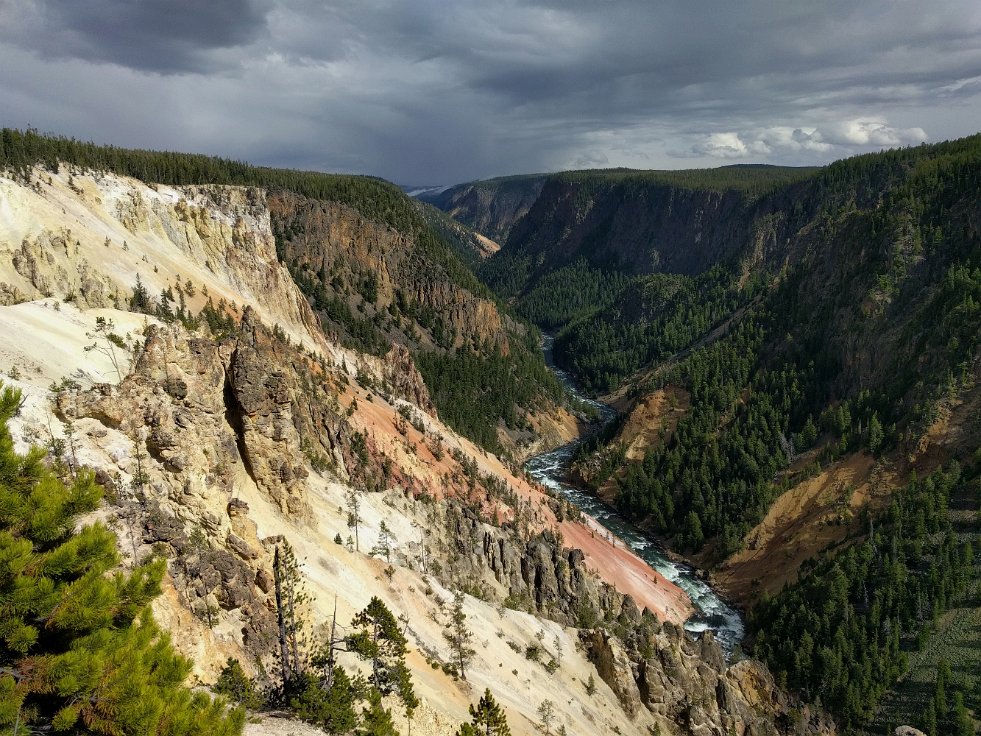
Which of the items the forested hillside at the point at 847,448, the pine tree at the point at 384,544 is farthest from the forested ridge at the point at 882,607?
the pine tree at the point at 384,544

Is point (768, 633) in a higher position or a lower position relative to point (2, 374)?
lower

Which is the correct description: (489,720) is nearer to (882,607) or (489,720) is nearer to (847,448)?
(882,607)

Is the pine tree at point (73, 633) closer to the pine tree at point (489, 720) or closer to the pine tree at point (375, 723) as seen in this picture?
the pine tree at point (375, 723)

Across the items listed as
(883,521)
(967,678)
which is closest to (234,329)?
(967,678)

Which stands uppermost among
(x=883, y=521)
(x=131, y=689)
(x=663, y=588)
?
(x=131, y=689)

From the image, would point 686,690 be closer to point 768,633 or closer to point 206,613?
point 768,633

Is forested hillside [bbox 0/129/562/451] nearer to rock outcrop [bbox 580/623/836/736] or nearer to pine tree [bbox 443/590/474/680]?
rock outcrop [bbox 580/623/836/736]

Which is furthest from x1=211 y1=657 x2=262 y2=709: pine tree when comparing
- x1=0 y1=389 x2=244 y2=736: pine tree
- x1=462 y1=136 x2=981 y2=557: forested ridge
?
x1=462 y1=136 x2=981 y2=557: forested ridge
